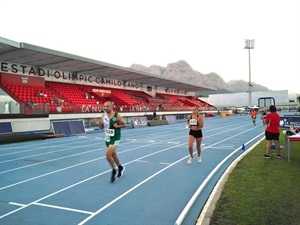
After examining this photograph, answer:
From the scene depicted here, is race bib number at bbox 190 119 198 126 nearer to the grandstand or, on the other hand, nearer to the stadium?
the stadium

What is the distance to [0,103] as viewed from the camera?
1798 centimetres

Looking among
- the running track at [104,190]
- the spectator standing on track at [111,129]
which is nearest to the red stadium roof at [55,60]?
the running track at [104,190]

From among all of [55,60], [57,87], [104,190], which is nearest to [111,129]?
[104,190]

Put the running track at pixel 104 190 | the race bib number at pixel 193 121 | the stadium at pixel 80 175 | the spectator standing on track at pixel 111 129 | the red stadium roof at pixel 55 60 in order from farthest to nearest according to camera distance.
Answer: the red stadium roof at pixel 55 60 → the race bib number at pixel 193 121 → the spectator standing on track at pixel 111 129 → the stadium at pixel 80 175 → the running track at pixel 104 190

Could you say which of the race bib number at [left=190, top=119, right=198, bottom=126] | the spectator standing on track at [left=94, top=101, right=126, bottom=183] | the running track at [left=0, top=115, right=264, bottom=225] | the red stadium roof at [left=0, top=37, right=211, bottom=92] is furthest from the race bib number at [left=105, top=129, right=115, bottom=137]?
the red stadium roof at [left=0, top=37, right=211, bottom=92]

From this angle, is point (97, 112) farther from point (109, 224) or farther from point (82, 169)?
point (109, 224)

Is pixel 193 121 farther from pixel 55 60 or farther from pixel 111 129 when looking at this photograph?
pixel 55 60

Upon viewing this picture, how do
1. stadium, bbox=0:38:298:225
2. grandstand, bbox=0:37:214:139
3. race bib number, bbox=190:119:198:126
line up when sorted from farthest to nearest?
grandstand, bbox=0:37:214:139 → race bib number, bbox=190:119:198:126 → stadium, bbox=0:38:298:225

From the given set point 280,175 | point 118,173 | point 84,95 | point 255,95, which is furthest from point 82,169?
point 255,95

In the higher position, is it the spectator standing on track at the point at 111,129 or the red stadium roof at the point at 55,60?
the red stadium roof at the point at 55,60

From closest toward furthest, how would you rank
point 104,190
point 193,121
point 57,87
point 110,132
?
point 104,190
point 110,132
point 193,121
point 57,87

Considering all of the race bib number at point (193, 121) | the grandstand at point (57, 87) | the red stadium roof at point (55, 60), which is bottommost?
the race bib number at point (193, 121)

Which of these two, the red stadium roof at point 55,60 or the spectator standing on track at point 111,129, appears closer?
the spectator standing on track at point 111,129

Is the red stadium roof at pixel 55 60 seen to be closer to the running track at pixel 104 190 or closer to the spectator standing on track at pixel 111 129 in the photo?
the running track at pixel 104 190
